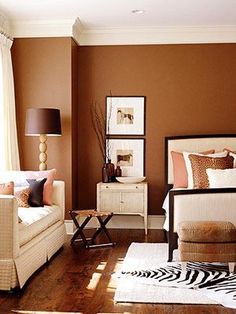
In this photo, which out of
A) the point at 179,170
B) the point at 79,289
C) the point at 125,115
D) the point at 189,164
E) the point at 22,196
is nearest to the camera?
the point at 79,289

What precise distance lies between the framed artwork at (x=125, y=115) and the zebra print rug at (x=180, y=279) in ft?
7.56

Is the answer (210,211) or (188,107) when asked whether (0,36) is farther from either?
(210,211)

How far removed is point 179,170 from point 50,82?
2.06 m

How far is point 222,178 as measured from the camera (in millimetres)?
5453

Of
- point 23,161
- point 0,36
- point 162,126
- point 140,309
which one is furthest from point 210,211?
point 0,36

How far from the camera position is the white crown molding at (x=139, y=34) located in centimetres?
653

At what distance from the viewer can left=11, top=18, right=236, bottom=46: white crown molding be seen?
6531 mm

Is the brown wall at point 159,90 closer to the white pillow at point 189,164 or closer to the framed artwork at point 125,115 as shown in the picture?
the framed artwork at point 125,115

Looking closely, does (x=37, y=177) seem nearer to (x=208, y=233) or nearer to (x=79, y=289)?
(x=79, y=289)

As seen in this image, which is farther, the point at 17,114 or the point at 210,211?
the point at 17,114

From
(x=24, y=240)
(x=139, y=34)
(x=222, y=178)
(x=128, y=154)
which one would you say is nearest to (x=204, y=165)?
(x=222, y=178)

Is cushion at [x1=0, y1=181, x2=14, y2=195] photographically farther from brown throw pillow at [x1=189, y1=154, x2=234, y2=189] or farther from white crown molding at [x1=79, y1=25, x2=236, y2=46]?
white crown molding at [x1=79, y1=25, x2=236, y2=46]

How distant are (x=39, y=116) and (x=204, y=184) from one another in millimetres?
2165

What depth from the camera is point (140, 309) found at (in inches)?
139
